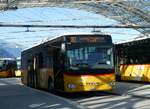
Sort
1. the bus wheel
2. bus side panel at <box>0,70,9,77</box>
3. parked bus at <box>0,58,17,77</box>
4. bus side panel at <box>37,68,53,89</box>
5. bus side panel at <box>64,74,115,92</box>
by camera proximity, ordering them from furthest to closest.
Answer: bus side panel at <box>0,70,9,77</box> < parked bus at <box>0,58,17,77</box> < bus side panel at <box>37,68,53,89</box> < the bus wheel < bus side panel at <box>64,74,115,92</box>

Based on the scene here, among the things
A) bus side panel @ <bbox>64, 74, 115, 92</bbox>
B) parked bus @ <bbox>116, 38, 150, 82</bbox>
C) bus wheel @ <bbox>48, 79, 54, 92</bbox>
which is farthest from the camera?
parked bus @ <bbox>116, 38, 150, 82</bbox>

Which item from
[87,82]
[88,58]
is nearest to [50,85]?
[87,82]

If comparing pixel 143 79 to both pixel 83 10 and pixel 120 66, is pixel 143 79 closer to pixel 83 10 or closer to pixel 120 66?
pixel 120 66

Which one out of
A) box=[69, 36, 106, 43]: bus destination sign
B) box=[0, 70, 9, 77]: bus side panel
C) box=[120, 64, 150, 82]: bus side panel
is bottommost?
box=[120, 64, 150, 82]: bus side panel

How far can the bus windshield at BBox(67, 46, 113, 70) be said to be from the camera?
22.4 m

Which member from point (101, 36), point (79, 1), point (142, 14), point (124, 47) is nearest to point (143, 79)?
point (124, 47)

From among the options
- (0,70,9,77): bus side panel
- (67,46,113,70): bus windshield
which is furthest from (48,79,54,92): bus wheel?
(0,70,9,77): bus side panel

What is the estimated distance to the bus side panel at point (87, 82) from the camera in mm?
22297

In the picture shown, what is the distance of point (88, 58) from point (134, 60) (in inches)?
473

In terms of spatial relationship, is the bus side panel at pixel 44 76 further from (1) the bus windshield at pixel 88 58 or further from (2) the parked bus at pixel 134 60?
(2) the parked bus at pixel 134 60

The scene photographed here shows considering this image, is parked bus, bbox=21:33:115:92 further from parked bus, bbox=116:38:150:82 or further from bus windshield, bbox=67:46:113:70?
parked bus, bbox=116:38:150:82

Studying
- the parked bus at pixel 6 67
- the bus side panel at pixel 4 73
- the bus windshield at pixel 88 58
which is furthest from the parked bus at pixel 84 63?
the bus side panel at pixel 4 73

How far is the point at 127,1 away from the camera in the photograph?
51.3 metres

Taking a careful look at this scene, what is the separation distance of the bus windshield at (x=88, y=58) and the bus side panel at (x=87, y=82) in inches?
15.7
